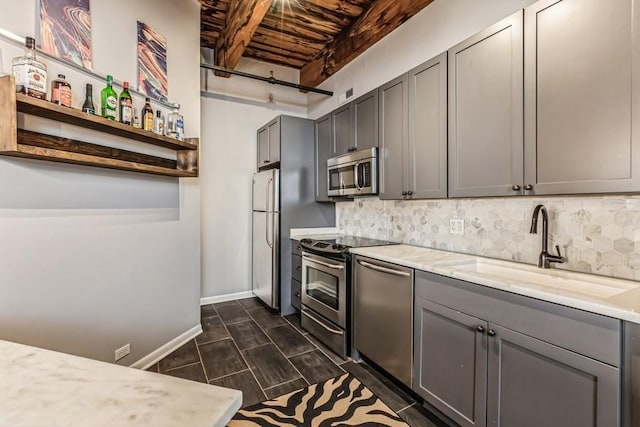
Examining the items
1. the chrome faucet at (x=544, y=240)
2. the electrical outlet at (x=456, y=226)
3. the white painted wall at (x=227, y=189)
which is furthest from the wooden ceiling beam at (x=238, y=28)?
the chrome faucet at (x=544, y=240)

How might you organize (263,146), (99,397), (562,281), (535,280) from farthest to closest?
(263,146), (535,280), (562,281), (99,397)

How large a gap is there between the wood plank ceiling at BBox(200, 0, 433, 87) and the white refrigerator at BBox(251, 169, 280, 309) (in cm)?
146

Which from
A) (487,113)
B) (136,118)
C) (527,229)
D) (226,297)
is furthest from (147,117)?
(527,229)

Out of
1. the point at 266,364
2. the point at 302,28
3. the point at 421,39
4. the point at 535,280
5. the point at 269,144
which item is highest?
the point at 302,28

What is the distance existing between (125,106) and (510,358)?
8.66 ft

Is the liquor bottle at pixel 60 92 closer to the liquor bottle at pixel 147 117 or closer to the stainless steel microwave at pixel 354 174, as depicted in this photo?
the liquor bottle at pixel 147 117

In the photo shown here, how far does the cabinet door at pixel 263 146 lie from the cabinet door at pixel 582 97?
114 inches

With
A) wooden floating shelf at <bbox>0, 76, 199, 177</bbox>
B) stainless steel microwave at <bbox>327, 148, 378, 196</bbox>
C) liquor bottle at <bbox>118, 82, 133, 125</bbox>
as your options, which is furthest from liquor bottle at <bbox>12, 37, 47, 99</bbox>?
stainless steel microwave at <bbox>327, 148, 378, 196</bbox>

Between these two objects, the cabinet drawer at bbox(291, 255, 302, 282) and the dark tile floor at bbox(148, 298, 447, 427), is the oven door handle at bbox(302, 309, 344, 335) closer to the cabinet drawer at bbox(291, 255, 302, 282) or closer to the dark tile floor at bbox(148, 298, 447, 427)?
the dark tile floor at bbox(148, 298, 447, 427)

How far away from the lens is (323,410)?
193 centimetres

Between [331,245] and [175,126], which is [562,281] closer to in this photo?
[331,245]

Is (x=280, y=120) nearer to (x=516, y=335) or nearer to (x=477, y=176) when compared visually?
(x=477, y=176)

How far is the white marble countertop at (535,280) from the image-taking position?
3.81 ft

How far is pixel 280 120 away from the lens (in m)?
3.59
